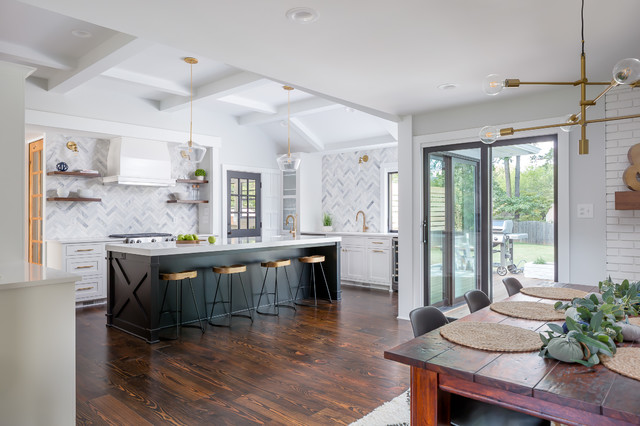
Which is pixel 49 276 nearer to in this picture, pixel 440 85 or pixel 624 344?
pixel 624 344

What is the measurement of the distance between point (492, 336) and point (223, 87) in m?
4.84

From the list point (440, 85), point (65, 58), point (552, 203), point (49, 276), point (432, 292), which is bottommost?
point (432, 292)

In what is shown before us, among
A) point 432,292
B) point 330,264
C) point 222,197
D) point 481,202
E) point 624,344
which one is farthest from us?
point 222,197

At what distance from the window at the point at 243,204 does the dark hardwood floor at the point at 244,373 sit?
3380mm

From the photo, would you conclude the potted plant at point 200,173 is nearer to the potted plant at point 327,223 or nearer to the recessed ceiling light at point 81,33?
the potted plant at point 327,223

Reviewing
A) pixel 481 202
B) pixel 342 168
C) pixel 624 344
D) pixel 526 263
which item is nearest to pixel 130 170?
pixel 342 168

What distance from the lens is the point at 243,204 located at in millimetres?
8273

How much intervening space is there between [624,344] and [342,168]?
6.77m

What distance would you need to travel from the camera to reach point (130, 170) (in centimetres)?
634

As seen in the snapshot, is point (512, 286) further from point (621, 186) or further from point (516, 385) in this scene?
point (516, 385)

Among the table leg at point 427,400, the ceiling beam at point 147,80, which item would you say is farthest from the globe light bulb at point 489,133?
the ceiling beam at point 147,80

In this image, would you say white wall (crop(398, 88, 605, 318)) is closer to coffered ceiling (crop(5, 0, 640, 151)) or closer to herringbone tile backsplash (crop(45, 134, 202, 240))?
coffered ceiling (crop(5, 0, 640, 151))

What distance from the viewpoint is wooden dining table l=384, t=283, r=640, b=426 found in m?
1.26

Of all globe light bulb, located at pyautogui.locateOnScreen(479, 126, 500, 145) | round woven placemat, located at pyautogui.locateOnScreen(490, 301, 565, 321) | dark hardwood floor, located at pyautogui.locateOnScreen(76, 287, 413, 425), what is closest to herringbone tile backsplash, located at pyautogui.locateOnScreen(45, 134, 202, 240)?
dark hardwood floor, located at pyautogui.locateOnScreen(76, 287, 413, 425)
